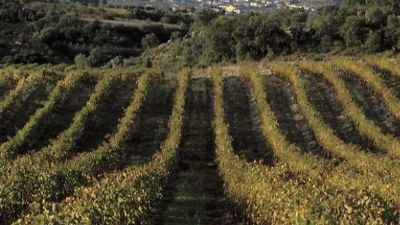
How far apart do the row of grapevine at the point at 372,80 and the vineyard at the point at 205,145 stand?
3.4 inches

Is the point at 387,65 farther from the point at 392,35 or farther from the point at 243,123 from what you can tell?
the point at 392,35

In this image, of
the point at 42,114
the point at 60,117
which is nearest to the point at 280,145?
the point at 42,114

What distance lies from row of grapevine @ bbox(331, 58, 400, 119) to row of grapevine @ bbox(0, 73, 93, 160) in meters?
15.8

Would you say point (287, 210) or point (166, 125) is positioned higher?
point (287, 210)

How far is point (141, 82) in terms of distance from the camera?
3788cm

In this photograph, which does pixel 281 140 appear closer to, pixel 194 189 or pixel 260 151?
pixel 260 151

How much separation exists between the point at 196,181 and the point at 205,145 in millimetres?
5341

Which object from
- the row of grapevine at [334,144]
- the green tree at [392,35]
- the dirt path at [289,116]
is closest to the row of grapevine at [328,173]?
the row of grapevine at [334,144]

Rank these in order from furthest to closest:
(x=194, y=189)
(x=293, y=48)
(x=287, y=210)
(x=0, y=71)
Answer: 1. (x=293, y=48)
2. (x=0, y=71)
3. (x=194, y=189)
4. (x=287, y=210)

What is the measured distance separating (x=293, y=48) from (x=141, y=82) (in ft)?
81.9

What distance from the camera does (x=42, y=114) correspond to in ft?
102

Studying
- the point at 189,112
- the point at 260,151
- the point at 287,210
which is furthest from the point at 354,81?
the point at 287,210

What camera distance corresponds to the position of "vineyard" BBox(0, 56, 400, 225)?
1542cm

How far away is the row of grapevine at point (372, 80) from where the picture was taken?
32.2 m
